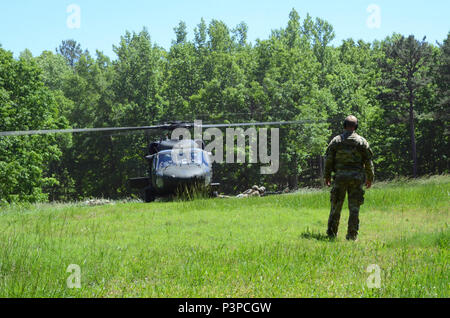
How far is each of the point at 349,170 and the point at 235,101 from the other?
36422mm

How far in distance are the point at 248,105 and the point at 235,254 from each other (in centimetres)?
3980

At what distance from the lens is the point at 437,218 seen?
1043cm

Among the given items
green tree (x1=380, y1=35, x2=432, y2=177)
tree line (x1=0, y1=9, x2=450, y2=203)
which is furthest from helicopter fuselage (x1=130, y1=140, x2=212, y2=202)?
green tree (x1=380, y1=35, x2=432, y2=177)

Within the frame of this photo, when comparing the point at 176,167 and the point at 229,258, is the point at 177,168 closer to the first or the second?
the point at 176,167

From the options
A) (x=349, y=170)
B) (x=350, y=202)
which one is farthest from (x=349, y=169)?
(x=350, y=202)

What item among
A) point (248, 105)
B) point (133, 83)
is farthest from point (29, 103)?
point (248, 105)

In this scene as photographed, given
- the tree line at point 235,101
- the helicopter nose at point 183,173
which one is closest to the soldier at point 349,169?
the helicopter nose at point 183,173

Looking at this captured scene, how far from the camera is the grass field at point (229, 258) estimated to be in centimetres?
462

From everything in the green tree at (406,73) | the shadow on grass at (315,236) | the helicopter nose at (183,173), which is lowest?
the helicopter nose at (183,173)

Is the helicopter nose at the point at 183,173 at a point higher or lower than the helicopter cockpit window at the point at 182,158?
lower

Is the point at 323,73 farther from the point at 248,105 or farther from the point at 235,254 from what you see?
the point at 235,254

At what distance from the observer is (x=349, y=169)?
27.0ft

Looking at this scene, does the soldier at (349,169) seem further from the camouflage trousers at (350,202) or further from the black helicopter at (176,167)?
the black helicopter at (176,167)
